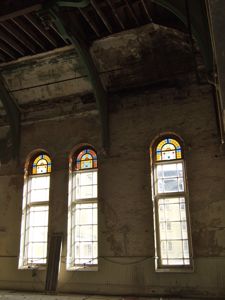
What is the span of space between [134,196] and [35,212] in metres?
2.58

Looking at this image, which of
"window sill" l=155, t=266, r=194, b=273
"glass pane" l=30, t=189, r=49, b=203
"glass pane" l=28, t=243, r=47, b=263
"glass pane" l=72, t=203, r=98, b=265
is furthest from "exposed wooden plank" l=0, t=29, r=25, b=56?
"window sill" l=155, t=266, r=194, b=273

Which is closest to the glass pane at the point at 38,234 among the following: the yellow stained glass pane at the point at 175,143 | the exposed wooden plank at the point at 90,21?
the yellow stained glass pane at the point at 175,143

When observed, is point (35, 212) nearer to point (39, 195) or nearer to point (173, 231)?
point (39, 195)

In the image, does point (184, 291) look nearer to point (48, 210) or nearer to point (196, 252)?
point (196, 252)

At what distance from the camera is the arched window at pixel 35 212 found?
308 inches

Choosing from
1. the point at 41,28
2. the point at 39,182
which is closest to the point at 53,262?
the point at 39,182

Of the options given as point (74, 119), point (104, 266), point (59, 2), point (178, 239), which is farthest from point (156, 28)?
point (104, 266)

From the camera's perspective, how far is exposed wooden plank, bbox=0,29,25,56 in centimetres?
712

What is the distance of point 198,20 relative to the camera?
543cm

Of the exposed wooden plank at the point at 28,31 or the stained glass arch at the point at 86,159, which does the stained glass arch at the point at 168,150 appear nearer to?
the stained glass arch at the point at 86,159

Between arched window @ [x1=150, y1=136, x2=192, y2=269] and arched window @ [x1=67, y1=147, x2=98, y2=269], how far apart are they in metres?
1.42

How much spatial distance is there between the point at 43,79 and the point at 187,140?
3730 millimetres

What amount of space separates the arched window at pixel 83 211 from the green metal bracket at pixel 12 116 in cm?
158

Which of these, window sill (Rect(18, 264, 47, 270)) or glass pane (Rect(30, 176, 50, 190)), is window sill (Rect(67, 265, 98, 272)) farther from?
glass pane (Rect(30, 176, 50, 190))
